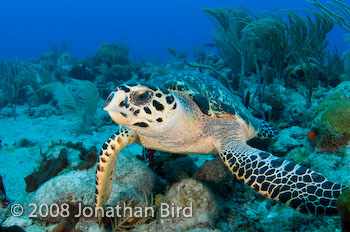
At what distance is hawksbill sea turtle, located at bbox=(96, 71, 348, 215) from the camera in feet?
5.78

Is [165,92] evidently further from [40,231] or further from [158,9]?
[158,9]

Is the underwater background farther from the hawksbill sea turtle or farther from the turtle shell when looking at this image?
the turtle shell

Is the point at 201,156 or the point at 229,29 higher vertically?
the point at 229,29

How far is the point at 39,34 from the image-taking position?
85875 millimetres

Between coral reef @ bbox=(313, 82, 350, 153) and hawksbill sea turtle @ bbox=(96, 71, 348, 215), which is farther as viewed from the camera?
coral reef @ bbox=(313, 82, 350, 153)

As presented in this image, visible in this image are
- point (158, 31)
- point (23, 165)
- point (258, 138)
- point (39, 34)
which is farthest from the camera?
point (158, 31)

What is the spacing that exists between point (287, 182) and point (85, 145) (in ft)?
14.5

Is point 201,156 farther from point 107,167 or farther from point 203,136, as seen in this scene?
point 107,167

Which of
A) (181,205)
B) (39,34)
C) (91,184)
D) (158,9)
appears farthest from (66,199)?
(158,9)

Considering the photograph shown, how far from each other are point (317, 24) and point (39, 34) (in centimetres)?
10034

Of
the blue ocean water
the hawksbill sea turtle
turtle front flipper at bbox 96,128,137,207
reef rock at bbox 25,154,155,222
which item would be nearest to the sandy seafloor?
reef rock at bbox 25,154,155,222

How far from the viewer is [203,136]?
9.18 ft

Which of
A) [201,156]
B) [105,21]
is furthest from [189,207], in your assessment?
[105,21]

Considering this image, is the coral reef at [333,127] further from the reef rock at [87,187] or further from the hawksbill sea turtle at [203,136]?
the reef rock at [87,187]
